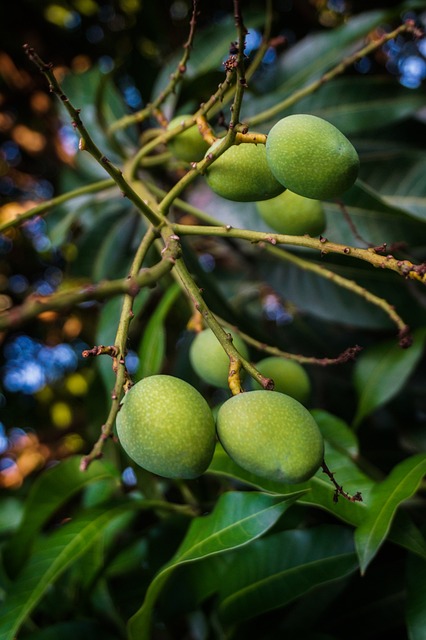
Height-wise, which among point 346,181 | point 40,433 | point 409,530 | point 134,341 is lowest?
point 40,433

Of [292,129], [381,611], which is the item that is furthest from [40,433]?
[292,129]

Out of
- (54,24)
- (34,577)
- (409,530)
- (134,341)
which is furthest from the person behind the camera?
(54,24)

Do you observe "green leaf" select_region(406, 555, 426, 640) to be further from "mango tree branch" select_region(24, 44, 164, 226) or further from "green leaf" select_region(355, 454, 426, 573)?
"mango tree branch" select_region(24, 44, 164, 226)

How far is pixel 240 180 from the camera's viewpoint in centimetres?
58

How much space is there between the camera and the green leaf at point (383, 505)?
571 mm

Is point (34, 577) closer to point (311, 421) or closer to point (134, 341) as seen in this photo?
point (311, 421)

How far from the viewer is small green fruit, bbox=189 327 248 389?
25.7 inches

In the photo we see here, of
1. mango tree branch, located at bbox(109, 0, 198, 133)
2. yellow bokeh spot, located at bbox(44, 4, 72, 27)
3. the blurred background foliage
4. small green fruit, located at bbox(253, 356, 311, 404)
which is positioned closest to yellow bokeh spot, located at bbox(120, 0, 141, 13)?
the blurred background foliage

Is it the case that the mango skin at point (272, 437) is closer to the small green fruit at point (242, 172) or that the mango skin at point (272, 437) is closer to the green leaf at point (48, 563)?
the small green fruit at point (242, 172)

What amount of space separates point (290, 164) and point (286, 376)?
242 mm

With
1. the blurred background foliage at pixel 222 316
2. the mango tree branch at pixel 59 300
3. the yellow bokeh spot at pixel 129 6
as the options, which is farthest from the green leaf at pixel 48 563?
the yellow bokeh spot at pixel 129 6

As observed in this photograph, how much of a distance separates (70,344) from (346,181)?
4.59 ft

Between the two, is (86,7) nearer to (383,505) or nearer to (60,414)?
(60,414)

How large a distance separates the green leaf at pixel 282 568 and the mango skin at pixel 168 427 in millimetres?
296
